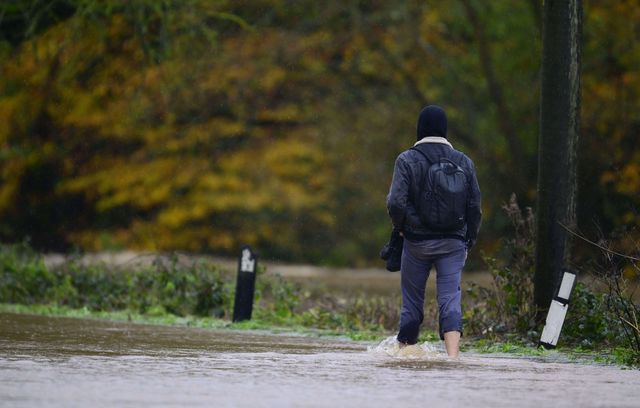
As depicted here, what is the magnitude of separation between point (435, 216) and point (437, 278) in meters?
0.54

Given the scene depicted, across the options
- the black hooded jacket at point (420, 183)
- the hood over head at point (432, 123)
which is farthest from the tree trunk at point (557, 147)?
the hood over head at point (432, 123)

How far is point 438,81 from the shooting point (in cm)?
3253

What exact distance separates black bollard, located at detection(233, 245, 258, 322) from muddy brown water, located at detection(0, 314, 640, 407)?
273 centimetres

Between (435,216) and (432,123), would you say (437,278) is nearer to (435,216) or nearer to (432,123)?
(435,216)

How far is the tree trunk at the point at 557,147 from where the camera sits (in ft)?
43.9

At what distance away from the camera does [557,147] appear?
13430mm

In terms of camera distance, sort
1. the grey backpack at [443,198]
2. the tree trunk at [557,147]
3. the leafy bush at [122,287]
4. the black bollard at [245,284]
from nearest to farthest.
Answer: the grey backpack at [443,198], the tree trunk at [557,147], the black bollard at [245,284], the leafy bush at [122,287]

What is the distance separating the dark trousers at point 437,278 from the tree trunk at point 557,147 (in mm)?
2212

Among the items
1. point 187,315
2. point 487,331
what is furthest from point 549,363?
point 187,315

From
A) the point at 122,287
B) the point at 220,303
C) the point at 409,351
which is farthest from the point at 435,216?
the point at 122,287

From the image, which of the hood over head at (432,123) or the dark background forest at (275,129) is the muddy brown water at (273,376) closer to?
the hood over head at (432,123)

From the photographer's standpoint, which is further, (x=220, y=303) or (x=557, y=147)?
(x=220, y=303)

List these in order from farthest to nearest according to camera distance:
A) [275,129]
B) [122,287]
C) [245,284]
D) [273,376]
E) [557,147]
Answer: [275,129]
[122,287]
[245,284]
[557,147]
[273,376]

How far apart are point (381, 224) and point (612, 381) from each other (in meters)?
24.8
